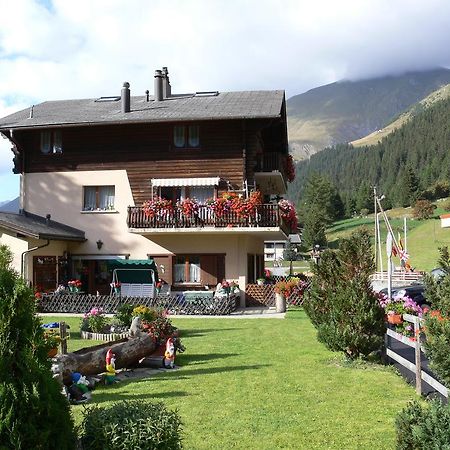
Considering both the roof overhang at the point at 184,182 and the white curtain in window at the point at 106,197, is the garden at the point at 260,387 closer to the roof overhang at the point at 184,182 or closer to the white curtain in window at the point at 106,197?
the roof overhang at the point at 184,182

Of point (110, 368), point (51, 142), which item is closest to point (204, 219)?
point (51, 142)

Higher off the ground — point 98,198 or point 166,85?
point 166,85

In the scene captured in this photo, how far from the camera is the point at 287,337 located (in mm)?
16219

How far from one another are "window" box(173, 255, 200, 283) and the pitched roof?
250 inches

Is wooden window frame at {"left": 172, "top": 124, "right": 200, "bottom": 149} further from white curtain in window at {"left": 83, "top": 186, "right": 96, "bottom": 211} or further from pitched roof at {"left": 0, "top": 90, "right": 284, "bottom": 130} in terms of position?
white curtain in window at {"left": 83, "top": 186, "right": 96, "bottom": 211}

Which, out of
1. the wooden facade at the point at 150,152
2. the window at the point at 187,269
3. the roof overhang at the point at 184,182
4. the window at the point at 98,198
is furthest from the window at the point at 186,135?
the window at the point at 187,269

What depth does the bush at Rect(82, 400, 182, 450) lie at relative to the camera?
5.05m

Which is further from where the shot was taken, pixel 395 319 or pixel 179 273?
pixel 179 273

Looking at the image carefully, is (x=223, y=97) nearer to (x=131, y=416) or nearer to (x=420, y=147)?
(x=131, y=416)

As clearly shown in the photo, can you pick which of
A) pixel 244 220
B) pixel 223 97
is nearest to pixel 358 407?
pixel 244 220

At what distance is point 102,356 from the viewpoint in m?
10.5

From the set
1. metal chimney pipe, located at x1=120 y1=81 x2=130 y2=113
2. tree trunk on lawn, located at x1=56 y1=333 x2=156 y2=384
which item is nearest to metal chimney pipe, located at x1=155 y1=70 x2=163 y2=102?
metal chimney pipe, located at x1=120 y1=81 x2=130 y2=113

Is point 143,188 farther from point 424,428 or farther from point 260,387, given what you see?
point 424,428

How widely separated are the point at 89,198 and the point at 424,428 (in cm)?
2547
